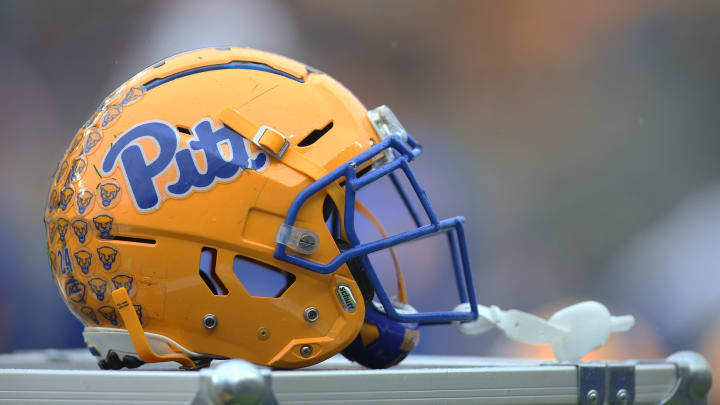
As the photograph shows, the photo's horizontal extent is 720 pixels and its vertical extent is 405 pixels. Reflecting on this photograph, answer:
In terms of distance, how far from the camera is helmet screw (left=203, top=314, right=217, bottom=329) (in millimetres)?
966

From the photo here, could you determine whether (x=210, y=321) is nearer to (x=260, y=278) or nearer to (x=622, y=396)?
(x=260, y=278)

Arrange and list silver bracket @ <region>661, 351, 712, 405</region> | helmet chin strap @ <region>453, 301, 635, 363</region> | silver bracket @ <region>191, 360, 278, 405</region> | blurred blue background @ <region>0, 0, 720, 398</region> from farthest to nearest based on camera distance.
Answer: blurred blue background @ <region>0, 0, 720, 398</region>
helmet chin strap @ <region>453, 301, 635, 363</region>
silver bracket @ <region>661, 351, 712, 405</region>
silver bracket @ <region>191, 360, 278, 405</region>

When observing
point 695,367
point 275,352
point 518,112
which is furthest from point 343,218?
point 518,112

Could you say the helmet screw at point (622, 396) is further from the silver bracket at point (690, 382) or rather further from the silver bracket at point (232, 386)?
the silver bracket at point (232, 386)

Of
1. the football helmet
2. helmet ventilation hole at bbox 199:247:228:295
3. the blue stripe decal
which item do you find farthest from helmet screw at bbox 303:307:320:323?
the blue stripe decal

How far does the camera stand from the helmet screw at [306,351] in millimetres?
979

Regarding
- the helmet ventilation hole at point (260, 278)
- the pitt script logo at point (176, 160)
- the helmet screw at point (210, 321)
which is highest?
the pitt script logo at point (176, 160)

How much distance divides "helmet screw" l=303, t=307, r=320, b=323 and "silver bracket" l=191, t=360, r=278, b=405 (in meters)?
0.19

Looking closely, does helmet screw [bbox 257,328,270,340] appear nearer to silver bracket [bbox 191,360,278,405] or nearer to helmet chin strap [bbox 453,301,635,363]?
silver bracket [bbox 191,360,278,405]

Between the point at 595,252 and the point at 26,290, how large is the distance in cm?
186

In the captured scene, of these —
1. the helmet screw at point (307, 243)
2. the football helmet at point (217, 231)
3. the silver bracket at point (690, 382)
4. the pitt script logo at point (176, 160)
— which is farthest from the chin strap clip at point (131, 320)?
the silver bracket at point (690, 382)

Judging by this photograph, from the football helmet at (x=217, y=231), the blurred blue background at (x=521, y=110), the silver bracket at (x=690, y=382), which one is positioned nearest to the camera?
the football helmet at (x=217, y=231)

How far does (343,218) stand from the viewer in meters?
1.00

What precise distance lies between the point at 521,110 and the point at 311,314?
6.54ft
